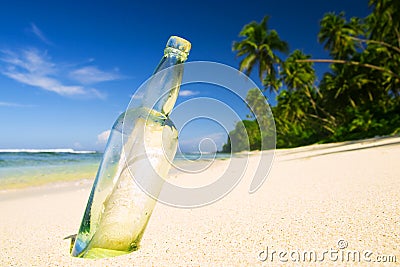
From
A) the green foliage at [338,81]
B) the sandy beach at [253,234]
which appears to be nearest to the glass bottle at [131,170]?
the sandy beach at [253,234]

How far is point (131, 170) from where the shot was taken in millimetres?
1269

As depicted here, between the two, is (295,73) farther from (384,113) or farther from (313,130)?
(384,113)

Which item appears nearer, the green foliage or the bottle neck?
the bottle neck

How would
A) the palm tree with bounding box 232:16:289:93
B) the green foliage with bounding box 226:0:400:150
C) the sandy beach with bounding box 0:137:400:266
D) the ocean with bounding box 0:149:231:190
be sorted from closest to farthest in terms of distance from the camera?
the sandy beach with bounding box 0:137:400:266
the ocean with bounding box 0:149:231:190
the green foliage with bounding box 226:0:400:150
the palm tree with bounding box 232:16:289:93

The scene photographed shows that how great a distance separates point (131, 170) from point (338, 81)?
29.3m

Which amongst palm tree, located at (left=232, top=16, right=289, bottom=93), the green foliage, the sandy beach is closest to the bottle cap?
the sandy beach

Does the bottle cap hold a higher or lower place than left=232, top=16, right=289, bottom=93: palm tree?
lower

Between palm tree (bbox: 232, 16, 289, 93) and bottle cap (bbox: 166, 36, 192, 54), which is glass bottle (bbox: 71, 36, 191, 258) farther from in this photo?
Result: palm tree (bbox: 232, 16, 289, 93)

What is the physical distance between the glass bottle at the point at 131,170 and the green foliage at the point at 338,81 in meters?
18.5

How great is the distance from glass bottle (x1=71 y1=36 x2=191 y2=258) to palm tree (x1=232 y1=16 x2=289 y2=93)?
2654cm

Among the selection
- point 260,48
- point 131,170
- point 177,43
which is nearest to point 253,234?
point 131,170

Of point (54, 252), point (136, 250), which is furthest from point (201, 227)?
point (54, 252)

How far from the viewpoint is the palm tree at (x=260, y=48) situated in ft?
90.0

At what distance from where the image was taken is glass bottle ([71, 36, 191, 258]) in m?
1.26
